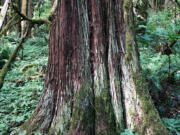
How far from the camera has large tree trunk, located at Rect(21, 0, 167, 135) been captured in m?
2.89

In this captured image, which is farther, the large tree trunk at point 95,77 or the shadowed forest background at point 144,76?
the shadowed forest background at point 144,76

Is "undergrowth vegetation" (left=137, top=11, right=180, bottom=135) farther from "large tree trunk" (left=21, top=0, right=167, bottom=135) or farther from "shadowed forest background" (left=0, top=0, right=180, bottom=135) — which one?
"large tree trunk" (left=21, top=0, right=167, bottom=135)

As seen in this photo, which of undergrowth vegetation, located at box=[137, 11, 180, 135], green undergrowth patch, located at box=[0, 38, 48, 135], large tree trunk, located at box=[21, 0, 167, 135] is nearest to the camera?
large tree trunk, located at box=[21, 0, 167, 135]

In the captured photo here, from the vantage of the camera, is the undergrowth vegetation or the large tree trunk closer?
the large tree trunk

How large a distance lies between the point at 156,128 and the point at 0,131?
264 centimetres

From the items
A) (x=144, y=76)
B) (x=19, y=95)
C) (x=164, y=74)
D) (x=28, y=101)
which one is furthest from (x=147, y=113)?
(x=19, y=95)

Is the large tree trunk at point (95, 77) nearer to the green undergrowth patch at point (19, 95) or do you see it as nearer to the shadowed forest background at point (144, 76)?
the shadowed forest background at point (144, 76)

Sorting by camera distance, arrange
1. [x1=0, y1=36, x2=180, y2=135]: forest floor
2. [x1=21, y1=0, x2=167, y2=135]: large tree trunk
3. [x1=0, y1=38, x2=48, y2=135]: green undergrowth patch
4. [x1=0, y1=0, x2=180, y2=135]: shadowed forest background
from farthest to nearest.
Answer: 1. [x1=0, y1=38, x2=48, y2=135]: green undergrowth patch
2. [x1=0, y1=36, x2=180, y2=135]: forest floor
3. [x1=0, y1=0, x2=180, y2=135]: shadowed forest background
4. [x1=21, y1=0, x2=167, y2=135]: large tree trunk

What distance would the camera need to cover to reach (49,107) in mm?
3109

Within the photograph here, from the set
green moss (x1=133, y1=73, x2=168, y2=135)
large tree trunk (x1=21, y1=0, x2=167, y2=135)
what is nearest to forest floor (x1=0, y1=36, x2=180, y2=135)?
green moss (x1=133, y1=73, x2=168, y2=135)

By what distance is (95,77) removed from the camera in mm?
2965

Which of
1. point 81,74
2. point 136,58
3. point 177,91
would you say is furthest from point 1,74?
point 177,91

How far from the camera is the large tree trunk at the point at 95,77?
2895mm

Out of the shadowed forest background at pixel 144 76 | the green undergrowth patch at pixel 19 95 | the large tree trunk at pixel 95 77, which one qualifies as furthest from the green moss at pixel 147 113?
the green undergrowth patch at pixel 19 95
